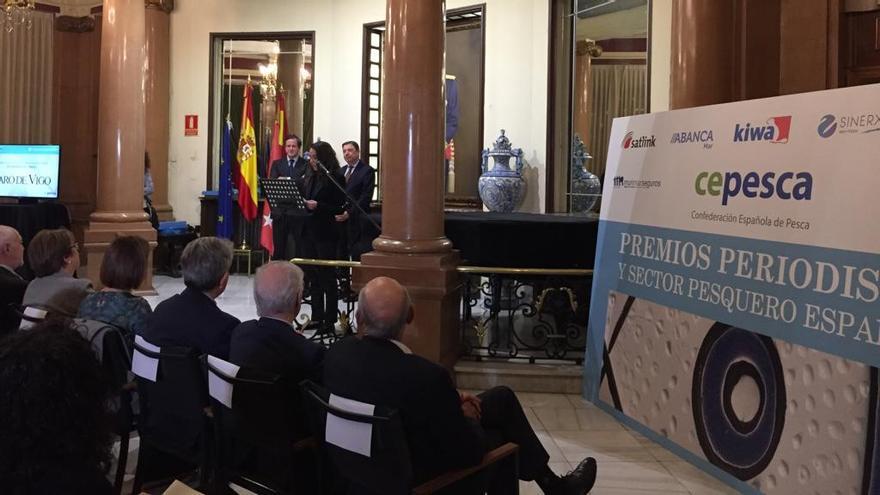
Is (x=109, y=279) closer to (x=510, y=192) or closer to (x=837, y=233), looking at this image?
(x=837, y=233)

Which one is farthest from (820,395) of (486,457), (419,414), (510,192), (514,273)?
(510,192)

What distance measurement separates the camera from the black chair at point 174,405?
264 centimetres

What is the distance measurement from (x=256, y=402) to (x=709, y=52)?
397 cm

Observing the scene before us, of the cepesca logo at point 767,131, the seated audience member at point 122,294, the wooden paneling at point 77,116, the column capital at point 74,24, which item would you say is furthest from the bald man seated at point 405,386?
the column capital at point 74,24

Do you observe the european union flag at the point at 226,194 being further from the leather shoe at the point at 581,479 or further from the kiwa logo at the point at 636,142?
the leather shoe at the point at 581,479

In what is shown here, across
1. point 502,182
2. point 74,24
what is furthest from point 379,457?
point 74,24

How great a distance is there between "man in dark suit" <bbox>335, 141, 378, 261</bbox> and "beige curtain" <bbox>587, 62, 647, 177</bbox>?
2.55 metres

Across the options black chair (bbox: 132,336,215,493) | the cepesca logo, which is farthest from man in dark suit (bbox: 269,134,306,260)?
the cepesca logo

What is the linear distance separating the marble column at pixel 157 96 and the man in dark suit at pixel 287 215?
3388 millimetres

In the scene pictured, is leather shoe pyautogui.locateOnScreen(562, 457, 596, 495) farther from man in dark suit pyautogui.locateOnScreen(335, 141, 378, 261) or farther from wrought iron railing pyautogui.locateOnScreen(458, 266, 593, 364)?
man in dark suit pyautogui.locateOnScreen(335, 141, 378, 261)

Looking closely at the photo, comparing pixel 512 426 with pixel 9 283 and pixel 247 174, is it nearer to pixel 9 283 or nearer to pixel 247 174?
pixel 9 283

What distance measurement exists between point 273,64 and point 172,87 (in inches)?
52.3

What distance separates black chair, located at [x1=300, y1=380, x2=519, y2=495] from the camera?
2098 millimetres

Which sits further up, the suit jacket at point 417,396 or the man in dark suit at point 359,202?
the man in dark suit at point 359,202
